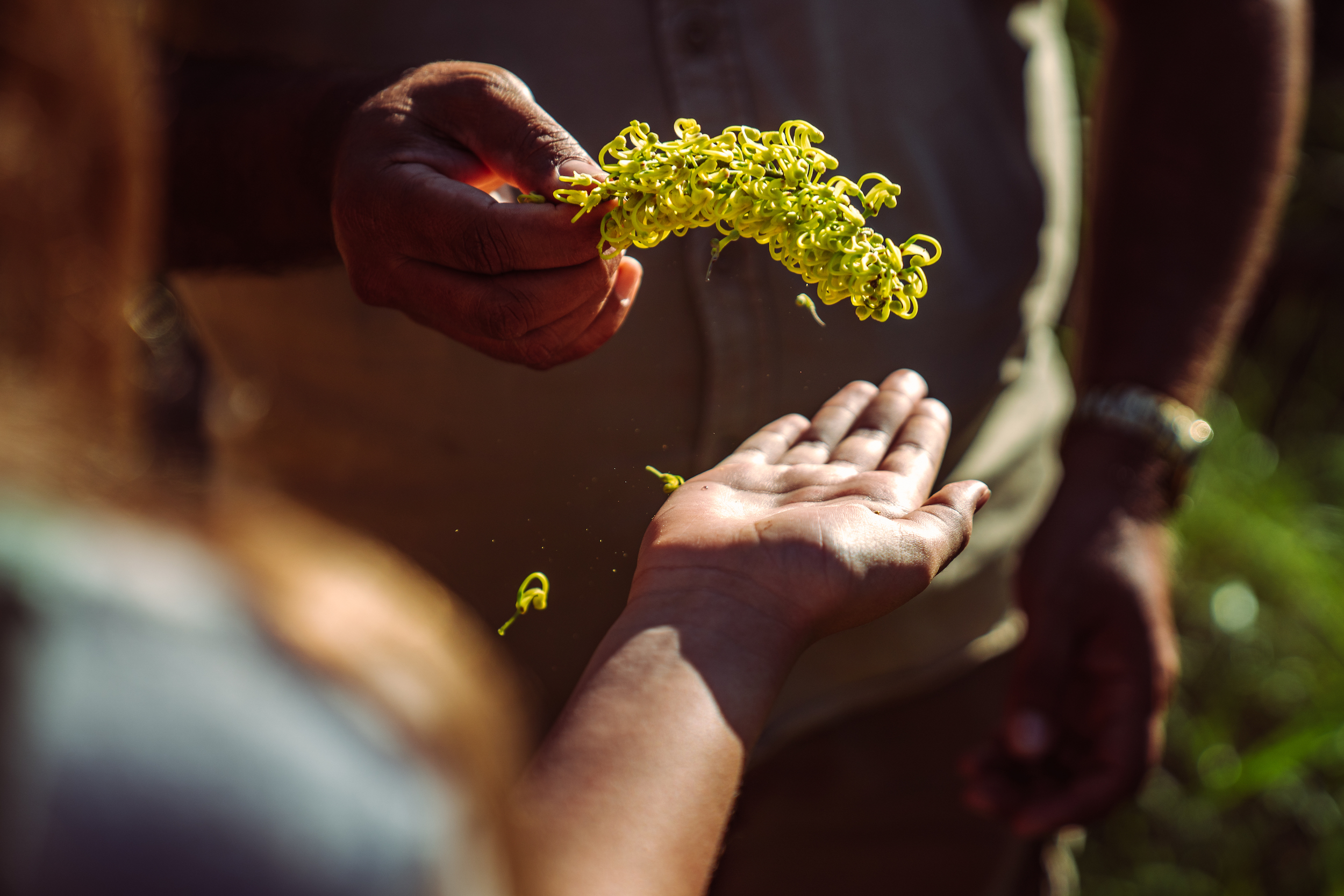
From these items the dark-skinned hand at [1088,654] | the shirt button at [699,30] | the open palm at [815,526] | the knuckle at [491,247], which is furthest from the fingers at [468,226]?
the dark-skinned hand at [1088,654]

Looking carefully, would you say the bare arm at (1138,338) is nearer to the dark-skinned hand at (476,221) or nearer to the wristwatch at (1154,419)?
the wristwatch at (1154,419)

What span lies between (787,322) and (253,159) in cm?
59

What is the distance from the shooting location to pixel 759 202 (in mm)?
735

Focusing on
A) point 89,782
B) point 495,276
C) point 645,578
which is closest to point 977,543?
point 645,578

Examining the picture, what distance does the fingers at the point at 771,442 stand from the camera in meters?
0.83

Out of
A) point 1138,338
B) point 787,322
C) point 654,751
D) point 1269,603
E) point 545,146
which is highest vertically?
point 545,146

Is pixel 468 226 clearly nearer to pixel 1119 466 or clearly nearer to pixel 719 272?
pixel 719 272

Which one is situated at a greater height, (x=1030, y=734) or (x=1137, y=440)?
(x=1137, y=440)

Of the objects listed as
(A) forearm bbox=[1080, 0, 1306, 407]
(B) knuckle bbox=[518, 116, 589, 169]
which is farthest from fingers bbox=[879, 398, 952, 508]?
(A) forearm bbox=[1080, 0, 1306, 407]

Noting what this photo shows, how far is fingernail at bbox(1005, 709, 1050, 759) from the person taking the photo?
132 centimetres

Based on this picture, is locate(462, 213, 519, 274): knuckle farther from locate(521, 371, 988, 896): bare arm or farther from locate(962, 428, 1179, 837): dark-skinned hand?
locate(962, 428, 1179, 837): dark-skinned hand

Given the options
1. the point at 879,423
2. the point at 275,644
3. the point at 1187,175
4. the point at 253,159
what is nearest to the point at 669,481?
the point at 879,423

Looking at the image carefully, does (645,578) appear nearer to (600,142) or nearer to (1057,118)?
(600,142)

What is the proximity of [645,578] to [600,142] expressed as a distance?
1.35 ft
